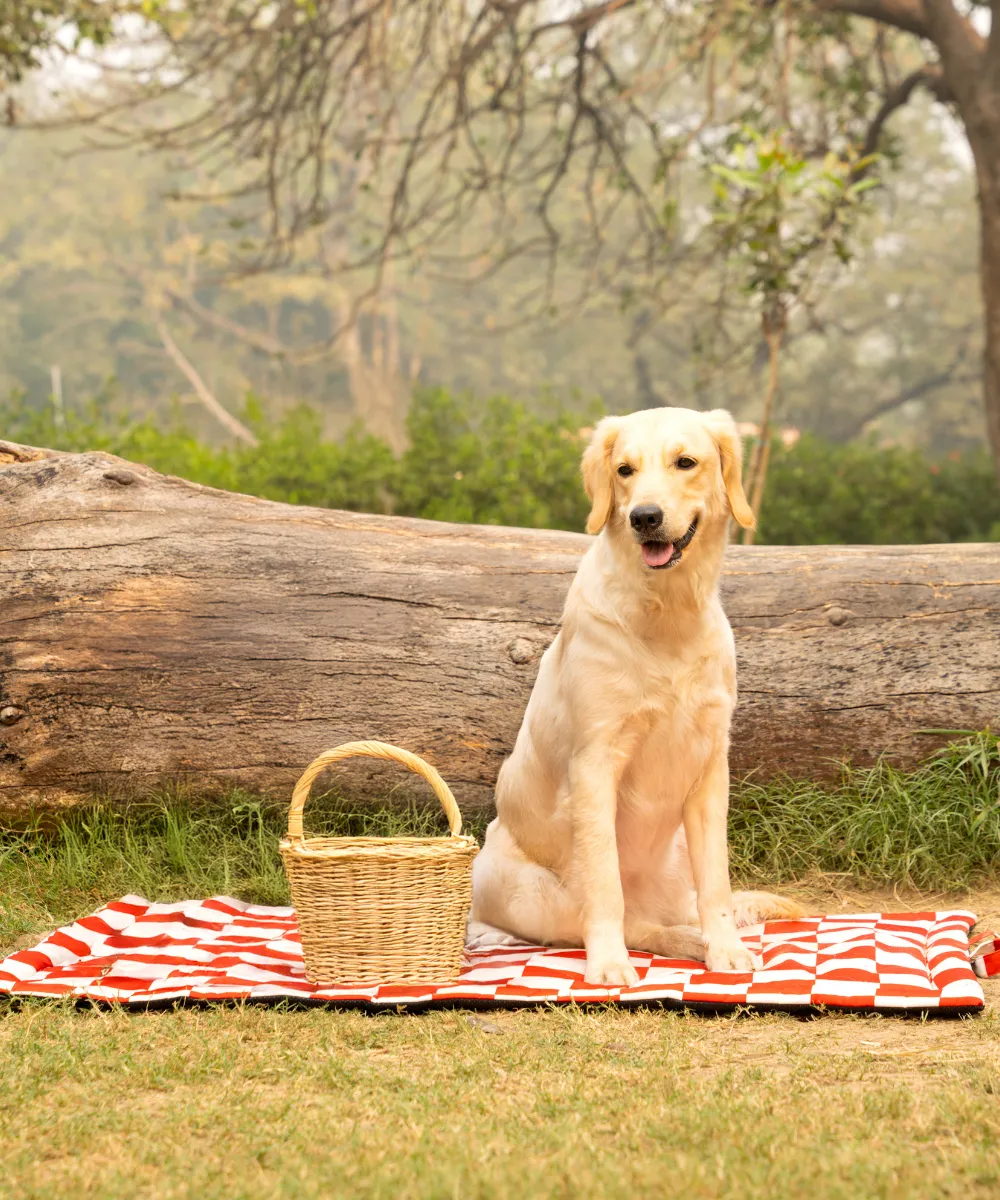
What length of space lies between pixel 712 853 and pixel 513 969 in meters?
0.66

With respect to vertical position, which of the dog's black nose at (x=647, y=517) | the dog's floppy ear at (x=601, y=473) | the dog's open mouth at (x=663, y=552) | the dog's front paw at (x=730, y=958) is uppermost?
the dog's floppy ear at (x=601, y=473)

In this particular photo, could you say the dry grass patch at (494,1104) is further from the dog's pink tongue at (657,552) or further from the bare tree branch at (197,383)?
the bare tree branch at (197,383)

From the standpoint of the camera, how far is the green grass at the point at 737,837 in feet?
14.5

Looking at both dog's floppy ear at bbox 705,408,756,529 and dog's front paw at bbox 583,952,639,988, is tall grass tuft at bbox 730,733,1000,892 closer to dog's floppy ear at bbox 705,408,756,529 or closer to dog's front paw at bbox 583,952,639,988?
dog's front paw at bbox 583,952,639,988

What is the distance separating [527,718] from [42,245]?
1157 inches

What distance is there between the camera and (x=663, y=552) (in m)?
3.29

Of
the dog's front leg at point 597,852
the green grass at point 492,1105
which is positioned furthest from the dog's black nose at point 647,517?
the green grass at point 492,1105

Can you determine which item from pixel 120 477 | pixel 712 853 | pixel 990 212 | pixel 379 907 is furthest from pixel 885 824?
pixel 990 212

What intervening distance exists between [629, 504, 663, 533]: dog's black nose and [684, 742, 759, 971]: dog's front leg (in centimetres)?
72

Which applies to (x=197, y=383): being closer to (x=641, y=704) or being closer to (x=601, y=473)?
(x=601, y=473)

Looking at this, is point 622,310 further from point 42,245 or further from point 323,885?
point 42,245

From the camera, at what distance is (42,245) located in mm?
29453

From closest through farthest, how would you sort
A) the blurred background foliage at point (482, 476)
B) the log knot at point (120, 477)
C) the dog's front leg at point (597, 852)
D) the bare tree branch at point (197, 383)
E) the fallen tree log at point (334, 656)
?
the dog's front leg at point (597, 852)
the fallen tree log at point (334, 656)
the log knot at point (120, 477)
the blurred background foliage at point (482, 476)
the bare tree branch at point (197, 383)

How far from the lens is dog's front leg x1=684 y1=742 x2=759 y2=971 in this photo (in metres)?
3.44
